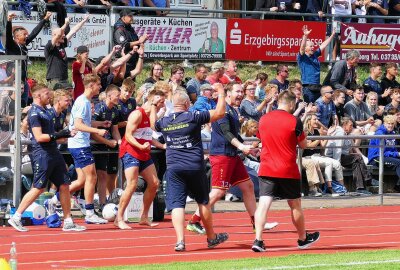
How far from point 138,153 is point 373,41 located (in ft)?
45.8

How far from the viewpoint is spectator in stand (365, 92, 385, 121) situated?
24.6 meters

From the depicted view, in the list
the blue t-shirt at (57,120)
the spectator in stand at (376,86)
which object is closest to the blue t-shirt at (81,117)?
the blue t-shirt at (57,120)

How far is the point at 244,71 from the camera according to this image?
27.9 m

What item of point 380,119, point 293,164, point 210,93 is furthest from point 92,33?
point 293,164

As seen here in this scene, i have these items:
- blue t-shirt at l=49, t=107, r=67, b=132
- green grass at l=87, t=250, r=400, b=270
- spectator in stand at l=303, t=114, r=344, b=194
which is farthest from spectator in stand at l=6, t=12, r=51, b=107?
green grass at l=87, t=250, r=400, b=270

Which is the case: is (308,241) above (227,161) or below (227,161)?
below

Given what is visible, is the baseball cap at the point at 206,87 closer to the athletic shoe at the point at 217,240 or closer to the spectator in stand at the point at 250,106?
the spectator in stand at the point at 250,106

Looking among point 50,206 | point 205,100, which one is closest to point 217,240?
point 50,206

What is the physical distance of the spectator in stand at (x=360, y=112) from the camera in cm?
2370

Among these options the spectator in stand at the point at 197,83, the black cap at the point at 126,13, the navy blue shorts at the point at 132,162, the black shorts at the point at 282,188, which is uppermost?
the black cap at the point at 126,13

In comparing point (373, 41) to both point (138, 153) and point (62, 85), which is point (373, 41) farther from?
point (138, 153)

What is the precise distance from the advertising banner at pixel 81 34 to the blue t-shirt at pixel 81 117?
625 centimetres

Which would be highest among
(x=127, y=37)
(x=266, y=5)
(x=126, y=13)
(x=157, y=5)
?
(x=126, y=13)

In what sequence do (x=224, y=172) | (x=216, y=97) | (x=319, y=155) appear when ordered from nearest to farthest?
1. (x=224, y=172)
2. (x=216, y=97)
3. (x=319, y=155)
